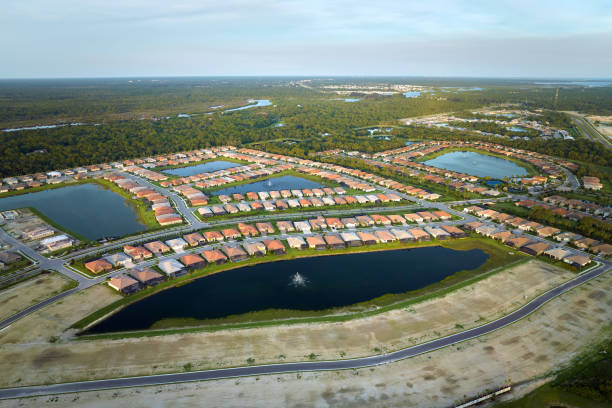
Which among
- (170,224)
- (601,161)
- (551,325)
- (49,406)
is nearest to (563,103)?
(601,161)

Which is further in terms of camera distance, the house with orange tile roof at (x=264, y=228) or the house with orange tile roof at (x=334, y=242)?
the house with orange tile roof at (x=264, y=228)

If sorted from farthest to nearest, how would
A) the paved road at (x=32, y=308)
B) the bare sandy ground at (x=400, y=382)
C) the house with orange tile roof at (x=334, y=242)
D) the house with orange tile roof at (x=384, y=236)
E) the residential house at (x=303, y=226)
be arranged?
→ the residential house at (x=303, y=226), the house with orange tile roof at (x=384, y=236), the house with orange tile roof at (x=334, y=242), the paved road at (x=32, y=308), the bare sandy ground at (x=400, y=382)

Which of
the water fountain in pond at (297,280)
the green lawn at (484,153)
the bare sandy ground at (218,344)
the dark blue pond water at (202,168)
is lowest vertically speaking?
the bare sandy ground at (218,344)

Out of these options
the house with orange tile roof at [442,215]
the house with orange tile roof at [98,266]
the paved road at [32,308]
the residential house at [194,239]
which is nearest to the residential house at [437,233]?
the house with orange tile roof at [442,215]

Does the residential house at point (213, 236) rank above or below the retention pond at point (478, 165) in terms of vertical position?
below

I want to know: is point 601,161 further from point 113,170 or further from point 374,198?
point 113,170

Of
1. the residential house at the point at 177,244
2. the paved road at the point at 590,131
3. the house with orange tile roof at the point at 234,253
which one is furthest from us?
the paved road at the point at 590,131

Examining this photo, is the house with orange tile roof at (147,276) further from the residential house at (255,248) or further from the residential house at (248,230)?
the residential house at (248,230)
